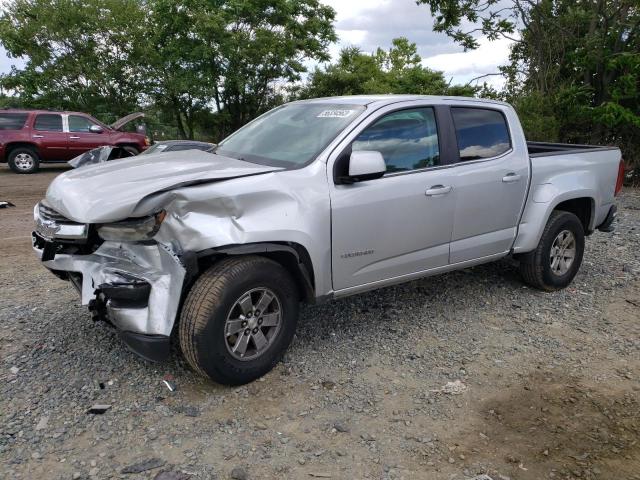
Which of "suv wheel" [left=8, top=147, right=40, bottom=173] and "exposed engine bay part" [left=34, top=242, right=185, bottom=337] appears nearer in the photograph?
"exposed engine bay part" [left=34, top=242, right=185, bottom=337]

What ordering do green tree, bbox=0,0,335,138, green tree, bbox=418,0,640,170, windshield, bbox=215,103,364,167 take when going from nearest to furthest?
windshield, bbox=215,103,364,167 < green tree, bbox=418,0,640,170 < green tree, bbox=0,0,335,138

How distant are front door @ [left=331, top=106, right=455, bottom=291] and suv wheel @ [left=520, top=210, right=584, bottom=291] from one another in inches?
48.8

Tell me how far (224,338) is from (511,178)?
275 cm

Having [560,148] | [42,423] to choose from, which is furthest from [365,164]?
[560,148]

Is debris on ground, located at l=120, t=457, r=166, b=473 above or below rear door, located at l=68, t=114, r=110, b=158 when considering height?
below

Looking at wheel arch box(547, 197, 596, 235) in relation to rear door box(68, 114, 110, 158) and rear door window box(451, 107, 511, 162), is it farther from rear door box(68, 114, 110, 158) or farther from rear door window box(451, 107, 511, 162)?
rear door box(68, 114, 110, 158)

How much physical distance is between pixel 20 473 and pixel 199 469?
0.84 metres

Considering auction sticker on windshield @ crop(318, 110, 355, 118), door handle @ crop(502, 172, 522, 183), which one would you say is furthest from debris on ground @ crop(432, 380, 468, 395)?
auction sticker on windshield @ crop(318, 110, 355, 118)

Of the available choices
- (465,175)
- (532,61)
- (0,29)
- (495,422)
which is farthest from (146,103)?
(495,422)

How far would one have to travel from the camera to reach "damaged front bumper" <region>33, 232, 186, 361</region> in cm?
285

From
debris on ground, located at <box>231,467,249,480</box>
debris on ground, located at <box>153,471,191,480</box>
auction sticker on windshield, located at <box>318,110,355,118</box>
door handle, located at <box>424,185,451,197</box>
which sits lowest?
debris on ground, located at <box>231,467,249,480</box>

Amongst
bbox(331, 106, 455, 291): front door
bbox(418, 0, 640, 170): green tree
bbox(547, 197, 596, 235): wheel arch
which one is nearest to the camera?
bbox(331, 106, 455, 291): front door

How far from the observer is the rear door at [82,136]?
14086 mm

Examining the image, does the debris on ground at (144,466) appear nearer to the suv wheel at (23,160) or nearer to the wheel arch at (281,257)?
the wheel arch at (281,257)
